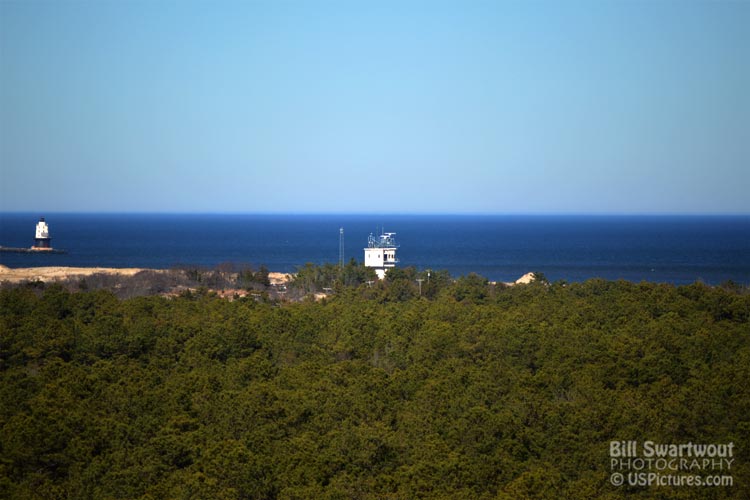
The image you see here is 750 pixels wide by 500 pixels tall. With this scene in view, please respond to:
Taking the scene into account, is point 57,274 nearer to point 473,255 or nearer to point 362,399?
point 362,399

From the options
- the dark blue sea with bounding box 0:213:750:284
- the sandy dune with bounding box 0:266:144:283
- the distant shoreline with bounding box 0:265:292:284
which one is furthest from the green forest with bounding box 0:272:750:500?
the dark blue sea with bounding box 0:213:750:284

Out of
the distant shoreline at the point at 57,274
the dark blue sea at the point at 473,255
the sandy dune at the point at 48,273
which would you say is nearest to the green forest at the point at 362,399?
the distant shoreline at the point at 57,274

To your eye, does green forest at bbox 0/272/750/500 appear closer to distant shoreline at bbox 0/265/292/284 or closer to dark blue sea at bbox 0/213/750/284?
distant shoreline at bbox 0/265/292/284

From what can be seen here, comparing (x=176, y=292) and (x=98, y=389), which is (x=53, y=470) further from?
(x=176, y=292)

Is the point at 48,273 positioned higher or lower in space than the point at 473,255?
higher

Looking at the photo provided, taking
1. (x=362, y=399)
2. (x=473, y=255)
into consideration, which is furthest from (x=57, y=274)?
(x=473, y=255)

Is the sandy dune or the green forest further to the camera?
the sandy dune

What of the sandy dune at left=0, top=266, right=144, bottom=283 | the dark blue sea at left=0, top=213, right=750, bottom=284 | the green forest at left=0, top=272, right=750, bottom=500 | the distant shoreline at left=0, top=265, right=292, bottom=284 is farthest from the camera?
the dark blue sea at left=0, top=213, right=750, bottom=284

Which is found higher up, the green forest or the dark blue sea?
the green forest

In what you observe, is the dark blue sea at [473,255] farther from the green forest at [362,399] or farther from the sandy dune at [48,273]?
the green forest at [362,399]
